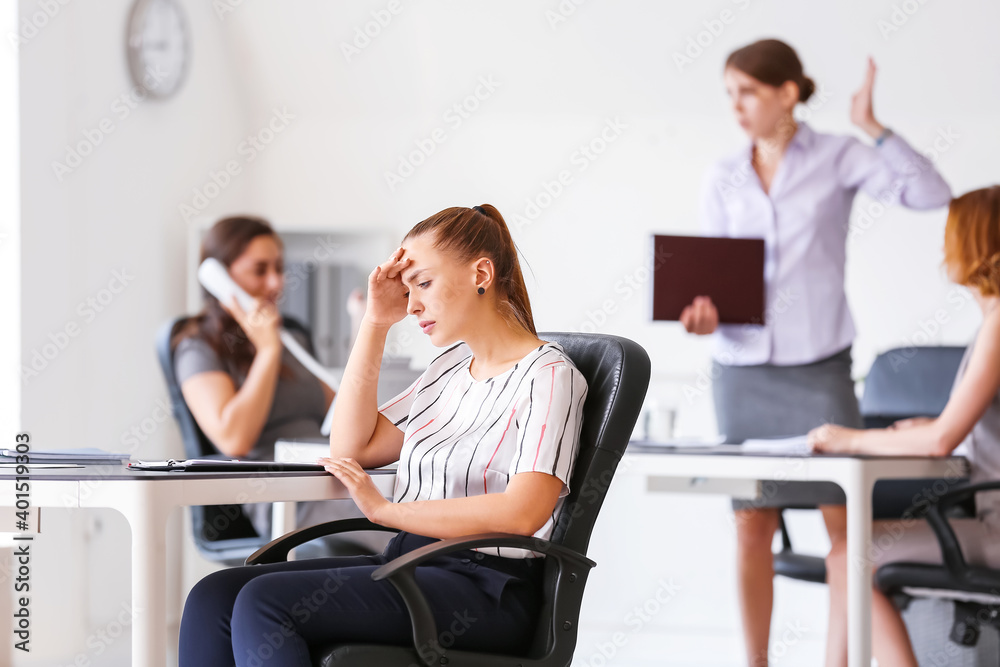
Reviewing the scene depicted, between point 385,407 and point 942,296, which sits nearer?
point 385,407

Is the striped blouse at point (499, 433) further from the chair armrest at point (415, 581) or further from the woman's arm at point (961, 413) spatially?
the woman's arm at point (961, 413)

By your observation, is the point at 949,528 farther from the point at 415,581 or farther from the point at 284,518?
the point at 284,518

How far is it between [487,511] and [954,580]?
1.25 m

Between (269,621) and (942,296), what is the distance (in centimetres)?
325

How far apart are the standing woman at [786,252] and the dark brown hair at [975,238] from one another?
404mm

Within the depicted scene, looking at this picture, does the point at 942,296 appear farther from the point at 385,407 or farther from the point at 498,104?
the point at 385,407

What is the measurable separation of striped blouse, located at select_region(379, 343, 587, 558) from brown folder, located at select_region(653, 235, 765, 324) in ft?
3.28

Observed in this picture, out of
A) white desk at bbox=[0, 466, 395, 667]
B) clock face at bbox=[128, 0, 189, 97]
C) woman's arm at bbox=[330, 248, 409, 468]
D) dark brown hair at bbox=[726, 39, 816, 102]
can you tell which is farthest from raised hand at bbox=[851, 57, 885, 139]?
clock face at bbox=[128, 0, 189, 97]

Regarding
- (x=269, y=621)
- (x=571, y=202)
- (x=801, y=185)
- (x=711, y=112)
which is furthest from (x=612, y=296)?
(x=269, y=621)

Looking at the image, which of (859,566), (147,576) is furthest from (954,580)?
(147,576)

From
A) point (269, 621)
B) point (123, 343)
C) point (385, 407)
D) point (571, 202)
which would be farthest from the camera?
point (571, 202)

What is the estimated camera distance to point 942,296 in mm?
3809

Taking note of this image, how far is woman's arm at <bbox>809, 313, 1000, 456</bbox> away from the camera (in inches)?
84.9

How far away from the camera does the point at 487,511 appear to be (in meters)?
1.37
